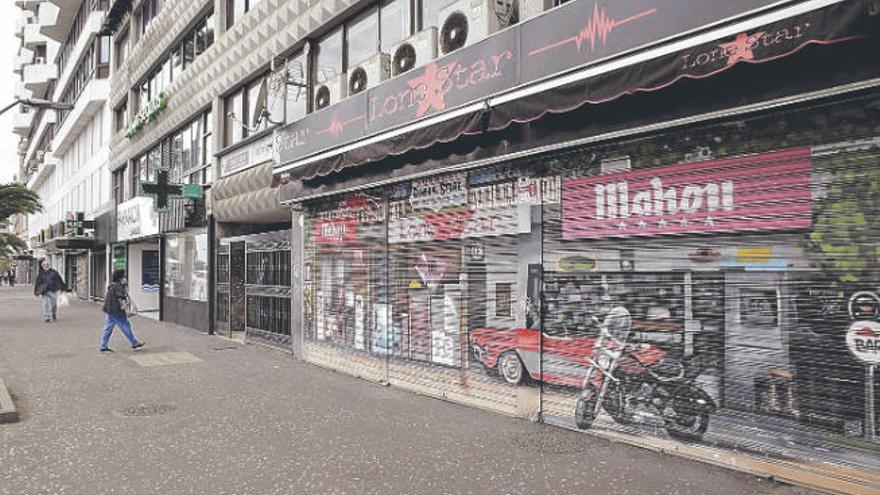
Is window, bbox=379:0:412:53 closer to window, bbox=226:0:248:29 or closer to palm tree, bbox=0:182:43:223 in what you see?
window, bbox=226:0:248:29

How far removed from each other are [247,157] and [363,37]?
16.4 feet

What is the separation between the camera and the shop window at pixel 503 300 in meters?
7.29

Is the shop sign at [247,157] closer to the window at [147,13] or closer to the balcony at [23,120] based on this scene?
the window at [147,13]

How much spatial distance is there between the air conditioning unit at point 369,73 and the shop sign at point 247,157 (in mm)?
3647

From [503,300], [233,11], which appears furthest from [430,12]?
[233,11]

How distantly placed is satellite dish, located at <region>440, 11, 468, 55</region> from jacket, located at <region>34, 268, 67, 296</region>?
1657 centimetres

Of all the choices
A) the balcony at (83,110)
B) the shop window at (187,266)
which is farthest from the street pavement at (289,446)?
the balcony at (83,110)

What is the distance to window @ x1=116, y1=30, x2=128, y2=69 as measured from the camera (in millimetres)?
28094

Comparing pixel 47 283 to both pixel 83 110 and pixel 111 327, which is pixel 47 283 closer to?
pixel 111 327

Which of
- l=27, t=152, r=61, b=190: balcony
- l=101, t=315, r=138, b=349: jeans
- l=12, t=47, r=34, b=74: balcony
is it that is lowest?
l=101, t=315, r=138, b=349: jeans

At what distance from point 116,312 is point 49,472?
816cm

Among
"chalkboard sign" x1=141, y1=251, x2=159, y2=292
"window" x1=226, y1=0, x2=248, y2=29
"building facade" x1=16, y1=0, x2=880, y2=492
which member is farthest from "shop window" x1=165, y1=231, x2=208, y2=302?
"chalkboard sign" x1=141, y1=251, x2=159, y2=292

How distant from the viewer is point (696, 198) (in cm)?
549

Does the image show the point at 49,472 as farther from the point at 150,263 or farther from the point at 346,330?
the point at 150,263
